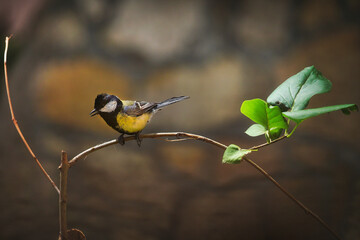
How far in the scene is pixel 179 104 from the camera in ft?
4.89

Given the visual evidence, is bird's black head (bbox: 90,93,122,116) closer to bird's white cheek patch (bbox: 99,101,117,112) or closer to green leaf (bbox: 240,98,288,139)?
bird's white cheek patch (bbox: 99,101,117,112)

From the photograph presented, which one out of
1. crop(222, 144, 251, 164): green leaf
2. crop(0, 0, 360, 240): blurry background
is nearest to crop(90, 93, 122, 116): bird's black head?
crop(222, 144, 251, 164): green leaf

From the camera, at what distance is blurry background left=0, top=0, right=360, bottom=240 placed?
1.42m

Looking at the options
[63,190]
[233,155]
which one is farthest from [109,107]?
[233,155]

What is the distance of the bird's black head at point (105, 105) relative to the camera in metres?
0.89

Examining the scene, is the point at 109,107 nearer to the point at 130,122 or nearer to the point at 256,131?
the point at 130,122

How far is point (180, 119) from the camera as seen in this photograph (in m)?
1.48

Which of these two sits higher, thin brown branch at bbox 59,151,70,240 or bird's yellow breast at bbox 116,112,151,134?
bird's yellow breast at bbox 116,112,151,134

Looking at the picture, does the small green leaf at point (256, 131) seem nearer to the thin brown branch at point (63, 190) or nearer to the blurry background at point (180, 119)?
the thin brown branch at point (63, 190)

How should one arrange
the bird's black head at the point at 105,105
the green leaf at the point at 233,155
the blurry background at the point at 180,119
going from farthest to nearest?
the blurry background at the point at 180,119
the bird's black head at the point at 105,105
the green leaf at the point at 233,155

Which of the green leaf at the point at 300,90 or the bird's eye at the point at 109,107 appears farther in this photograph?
the bird's eye at the point at 109,107

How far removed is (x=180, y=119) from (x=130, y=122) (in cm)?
53

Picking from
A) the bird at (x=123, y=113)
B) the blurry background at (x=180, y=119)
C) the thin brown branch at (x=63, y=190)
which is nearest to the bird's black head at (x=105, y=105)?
the bird at (x=123, y=113)

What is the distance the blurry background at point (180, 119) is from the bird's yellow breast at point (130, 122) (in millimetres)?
471
